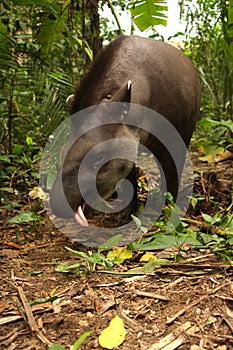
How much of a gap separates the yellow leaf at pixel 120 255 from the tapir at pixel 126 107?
1.51ft

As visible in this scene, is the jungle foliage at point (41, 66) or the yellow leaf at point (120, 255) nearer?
the yellow leaf at point (120, 255)

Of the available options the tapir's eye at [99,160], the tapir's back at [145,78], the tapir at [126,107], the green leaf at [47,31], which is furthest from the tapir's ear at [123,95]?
the green leaf at [47,31]

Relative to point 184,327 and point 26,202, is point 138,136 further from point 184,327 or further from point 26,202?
point 184,327

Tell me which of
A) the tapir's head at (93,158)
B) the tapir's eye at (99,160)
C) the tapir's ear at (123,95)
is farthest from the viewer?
the tapir's ear at (123,95)

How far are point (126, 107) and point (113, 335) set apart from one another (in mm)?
2200

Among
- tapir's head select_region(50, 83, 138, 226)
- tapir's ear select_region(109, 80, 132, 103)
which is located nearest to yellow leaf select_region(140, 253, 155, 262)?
tapir's head select_region(50, 83, 138, 226)

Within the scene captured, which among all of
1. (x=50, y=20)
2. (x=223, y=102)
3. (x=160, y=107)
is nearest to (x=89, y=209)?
(x=160, y=107)

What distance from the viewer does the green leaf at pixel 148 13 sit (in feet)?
17.4

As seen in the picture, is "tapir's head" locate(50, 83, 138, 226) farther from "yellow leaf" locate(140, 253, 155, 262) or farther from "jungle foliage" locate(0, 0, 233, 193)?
"jungle foliage" locate(0, 0, 233, 193)

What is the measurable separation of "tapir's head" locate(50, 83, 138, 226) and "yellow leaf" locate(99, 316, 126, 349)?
1339mm

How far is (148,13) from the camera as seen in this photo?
5438 mm

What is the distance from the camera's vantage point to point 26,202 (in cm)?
444

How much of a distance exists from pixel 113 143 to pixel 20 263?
128cm

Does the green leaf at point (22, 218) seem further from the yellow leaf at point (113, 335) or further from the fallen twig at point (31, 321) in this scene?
the yellow leaf at point (113, 335)
